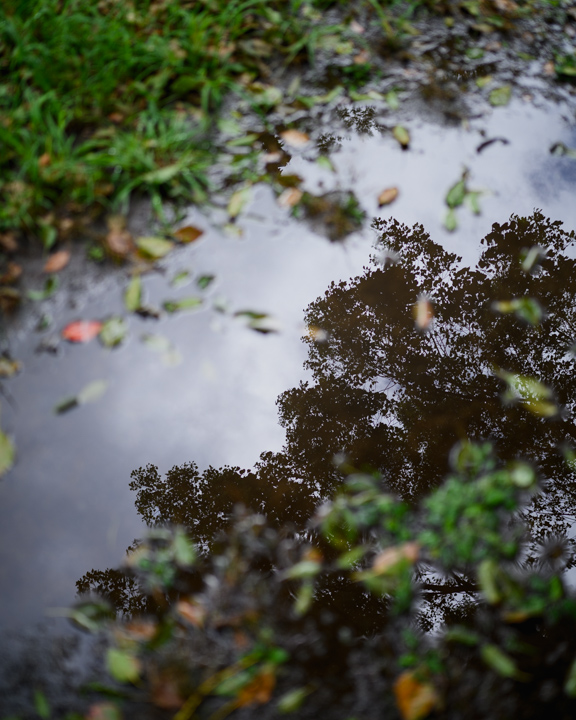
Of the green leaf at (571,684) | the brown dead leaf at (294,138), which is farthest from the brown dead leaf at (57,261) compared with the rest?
the green leaf at (571,684)

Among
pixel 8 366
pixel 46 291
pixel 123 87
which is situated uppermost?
pixel 123 87

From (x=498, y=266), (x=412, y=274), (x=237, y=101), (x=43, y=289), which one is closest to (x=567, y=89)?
(x=498, y=266)

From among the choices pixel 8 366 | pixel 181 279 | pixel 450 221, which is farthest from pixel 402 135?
pixel 8 366

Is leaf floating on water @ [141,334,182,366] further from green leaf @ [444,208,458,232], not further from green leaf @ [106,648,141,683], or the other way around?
green leaf @ [444,208,458,232]

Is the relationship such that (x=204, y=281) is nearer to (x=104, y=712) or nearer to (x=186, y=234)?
(x=186, y=234)

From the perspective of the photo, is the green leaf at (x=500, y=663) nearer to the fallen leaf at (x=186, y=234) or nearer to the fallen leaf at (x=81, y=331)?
the fallen leaf at (x=81, y=331)

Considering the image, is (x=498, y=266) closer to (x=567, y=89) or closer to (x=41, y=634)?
(x=567, y=89)

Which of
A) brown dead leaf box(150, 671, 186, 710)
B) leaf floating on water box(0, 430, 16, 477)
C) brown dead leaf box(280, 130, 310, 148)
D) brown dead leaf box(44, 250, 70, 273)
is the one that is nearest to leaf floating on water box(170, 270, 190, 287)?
brown dead leaf box(44, 250, 70, 273)
